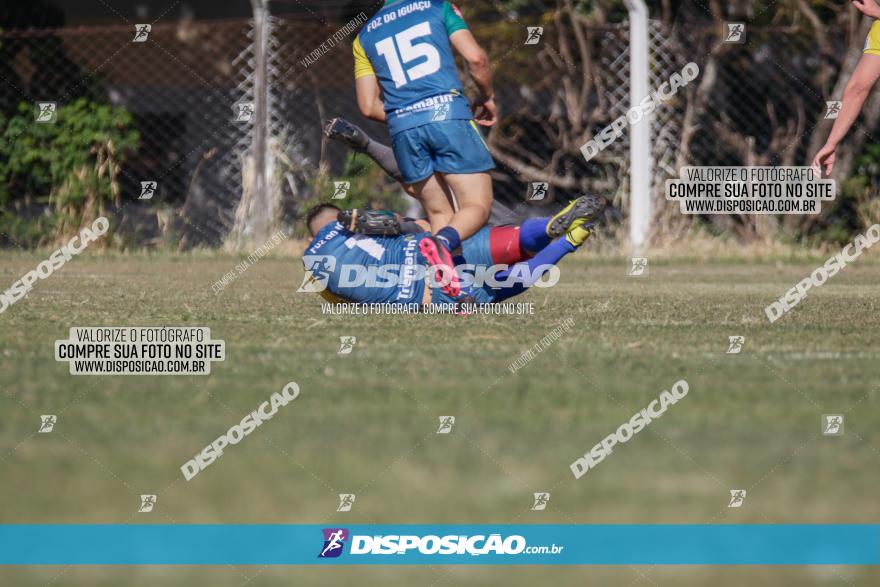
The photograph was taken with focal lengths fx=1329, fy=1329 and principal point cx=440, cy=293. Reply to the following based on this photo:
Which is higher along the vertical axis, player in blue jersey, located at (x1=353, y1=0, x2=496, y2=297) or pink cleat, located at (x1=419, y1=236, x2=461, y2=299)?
player in blue jersey, located at (x1=353, y1=0, x2=496, y2=297)

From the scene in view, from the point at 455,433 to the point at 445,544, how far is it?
2.55 ft

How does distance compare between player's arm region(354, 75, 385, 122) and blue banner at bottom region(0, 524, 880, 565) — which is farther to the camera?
player's arm region(354, 75, 385, 122)

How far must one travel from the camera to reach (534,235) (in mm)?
7230

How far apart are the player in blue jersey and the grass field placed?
1.07 m

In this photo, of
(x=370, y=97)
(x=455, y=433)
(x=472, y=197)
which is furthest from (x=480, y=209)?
(x=455, y=433)

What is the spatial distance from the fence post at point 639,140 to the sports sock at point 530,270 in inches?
222

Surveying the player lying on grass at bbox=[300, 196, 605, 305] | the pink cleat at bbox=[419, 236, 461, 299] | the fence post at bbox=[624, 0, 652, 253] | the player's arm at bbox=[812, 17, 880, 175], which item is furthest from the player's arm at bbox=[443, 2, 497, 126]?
the fence post at bbox=[624, 0, 652, 253]

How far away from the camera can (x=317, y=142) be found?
16562mm

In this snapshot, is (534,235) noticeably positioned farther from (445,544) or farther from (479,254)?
(445,544)

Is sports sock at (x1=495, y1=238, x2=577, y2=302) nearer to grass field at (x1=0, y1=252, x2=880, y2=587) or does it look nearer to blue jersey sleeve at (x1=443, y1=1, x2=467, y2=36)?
grass field at (x1=0, y1=252, x2=880, y2=587)

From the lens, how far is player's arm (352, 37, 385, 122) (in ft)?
25.4

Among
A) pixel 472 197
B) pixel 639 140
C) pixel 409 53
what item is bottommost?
pixel 639 140

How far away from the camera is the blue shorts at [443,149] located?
736 centimetres

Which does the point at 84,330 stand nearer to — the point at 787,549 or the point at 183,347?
the point at 183,347
